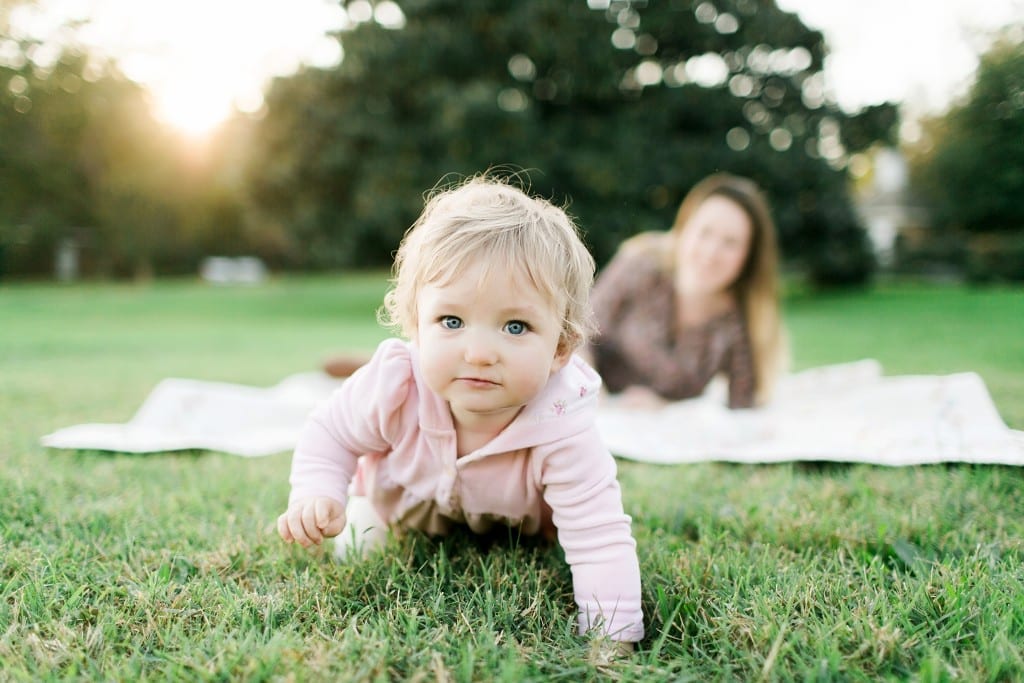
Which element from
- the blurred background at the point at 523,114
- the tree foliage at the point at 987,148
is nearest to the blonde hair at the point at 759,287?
the tree foliage at the point at 987,148

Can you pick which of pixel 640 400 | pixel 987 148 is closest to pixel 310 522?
pixel 640 400

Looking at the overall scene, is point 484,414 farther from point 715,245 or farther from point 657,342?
point 657,342

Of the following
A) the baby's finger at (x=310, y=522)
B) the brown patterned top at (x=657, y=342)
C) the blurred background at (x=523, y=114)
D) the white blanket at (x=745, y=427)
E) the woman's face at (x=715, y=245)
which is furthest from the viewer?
the blurred background at (x=523, y=114)

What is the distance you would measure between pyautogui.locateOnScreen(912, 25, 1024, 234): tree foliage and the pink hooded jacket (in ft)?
6.74

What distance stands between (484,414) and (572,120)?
42.8ft

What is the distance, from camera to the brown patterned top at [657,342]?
13.1ft

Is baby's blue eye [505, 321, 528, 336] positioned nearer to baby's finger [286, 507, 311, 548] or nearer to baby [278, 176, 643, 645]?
baby [278, 176, 643, 645]

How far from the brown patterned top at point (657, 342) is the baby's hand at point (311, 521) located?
8.91 feet

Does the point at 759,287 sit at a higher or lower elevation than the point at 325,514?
higher

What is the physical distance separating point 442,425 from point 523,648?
1.60 feet

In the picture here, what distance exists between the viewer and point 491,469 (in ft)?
5.27

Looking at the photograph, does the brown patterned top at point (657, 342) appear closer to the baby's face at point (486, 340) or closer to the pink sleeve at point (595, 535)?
the pink sleeve at point (595, 535)

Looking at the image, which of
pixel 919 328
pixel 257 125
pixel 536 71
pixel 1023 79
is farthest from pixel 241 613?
pixel 257 125

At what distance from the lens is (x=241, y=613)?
137 centimetres
